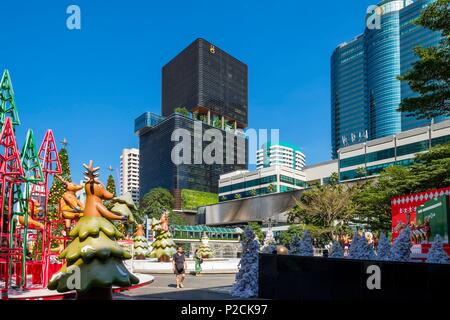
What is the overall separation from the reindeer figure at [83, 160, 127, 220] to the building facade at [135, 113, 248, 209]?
131 metres

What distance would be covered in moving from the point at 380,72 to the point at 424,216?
139 m

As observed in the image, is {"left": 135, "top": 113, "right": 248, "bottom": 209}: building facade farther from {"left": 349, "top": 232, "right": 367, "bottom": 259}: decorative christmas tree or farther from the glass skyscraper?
{"left": 349, "top": 232, "right": 367, "bottom": 259}: decorative christmas tree

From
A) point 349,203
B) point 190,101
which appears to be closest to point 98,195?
point 349,203

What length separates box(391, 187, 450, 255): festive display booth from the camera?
61.8 feet

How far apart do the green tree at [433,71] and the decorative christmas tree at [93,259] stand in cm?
1746

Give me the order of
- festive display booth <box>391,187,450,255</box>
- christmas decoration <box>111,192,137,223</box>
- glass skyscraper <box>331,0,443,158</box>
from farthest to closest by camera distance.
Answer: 1. glass skyscraper <box>331,0,443,158</box>
2. festive display booth <box>391,187,450,255</box>
3. christmas decoration <box>111,192,137,223</box>

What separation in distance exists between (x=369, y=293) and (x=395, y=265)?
902 mm

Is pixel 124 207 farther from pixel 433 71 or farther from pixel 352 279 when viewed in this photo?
pixel 433 71

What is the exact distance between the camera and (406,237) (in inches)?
Result: 583

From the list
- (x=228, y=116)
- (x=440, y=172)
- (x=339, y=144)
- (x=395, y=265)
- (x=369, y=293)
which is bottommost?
(x=369, y=293)

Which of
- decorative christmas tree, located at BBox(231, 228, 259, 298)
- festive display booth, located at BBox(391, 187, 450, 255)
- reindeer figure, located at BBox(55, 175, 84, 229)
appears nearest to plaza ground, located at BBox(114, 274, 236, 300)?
decorative christmas tree, located at BBox(231, 228, 259, 298)

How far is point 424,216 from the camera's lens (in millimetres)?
21203
